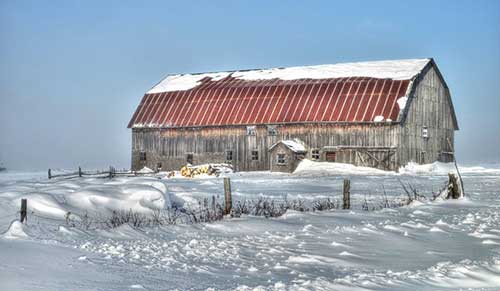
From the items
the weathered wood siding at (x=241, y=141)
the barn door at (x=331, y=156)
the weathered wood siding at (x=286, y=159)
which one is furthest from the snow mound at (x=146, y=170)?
the barn door at (x=331, y=156)

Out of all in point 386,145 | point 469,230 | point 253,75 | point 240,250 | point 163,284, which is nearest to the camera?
point 163,284

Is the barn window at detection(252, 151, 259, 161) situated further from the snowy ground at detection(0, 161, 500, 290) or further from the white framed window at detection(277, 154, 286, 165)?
the snowy ground at detection(0, 161, 500, 290)

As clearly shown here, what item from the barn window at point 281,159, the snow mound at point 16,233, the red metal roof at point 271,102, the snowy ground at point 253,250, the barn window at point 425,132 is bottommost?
the snowy ground at point 253,250

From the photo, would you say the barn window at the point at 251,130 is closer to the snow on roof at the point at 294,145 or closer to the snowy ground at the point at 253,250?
the snow on roof at the point at 294,145

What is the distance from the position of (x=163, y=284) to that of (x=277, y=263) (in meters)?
2.06

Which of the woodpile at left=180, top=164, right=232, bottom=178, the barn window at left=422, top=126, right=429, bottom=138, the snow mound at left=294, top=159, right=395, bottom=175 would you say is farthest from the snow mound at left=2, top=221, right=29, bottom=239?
the barn window at left=422, top=126, right=429, bottom=138

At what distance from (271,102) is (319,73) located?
14.3 feet

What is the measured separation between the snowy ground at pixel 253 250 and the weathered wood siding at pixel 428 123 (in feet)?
77.0

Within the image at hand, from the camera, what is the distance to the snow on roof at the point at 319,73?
43000 mm

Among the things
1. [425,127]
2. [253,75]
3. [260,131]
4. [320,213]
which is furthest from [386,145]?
[320,213]

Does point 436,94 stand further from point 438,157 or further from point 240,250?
point 240,250

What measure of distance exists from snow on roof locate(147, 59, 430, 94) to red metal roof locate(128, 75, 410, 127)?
67 centimetres

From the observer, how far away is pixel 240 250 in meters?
10.7

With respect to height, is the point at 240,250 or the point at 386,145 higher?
the point at 386,145
